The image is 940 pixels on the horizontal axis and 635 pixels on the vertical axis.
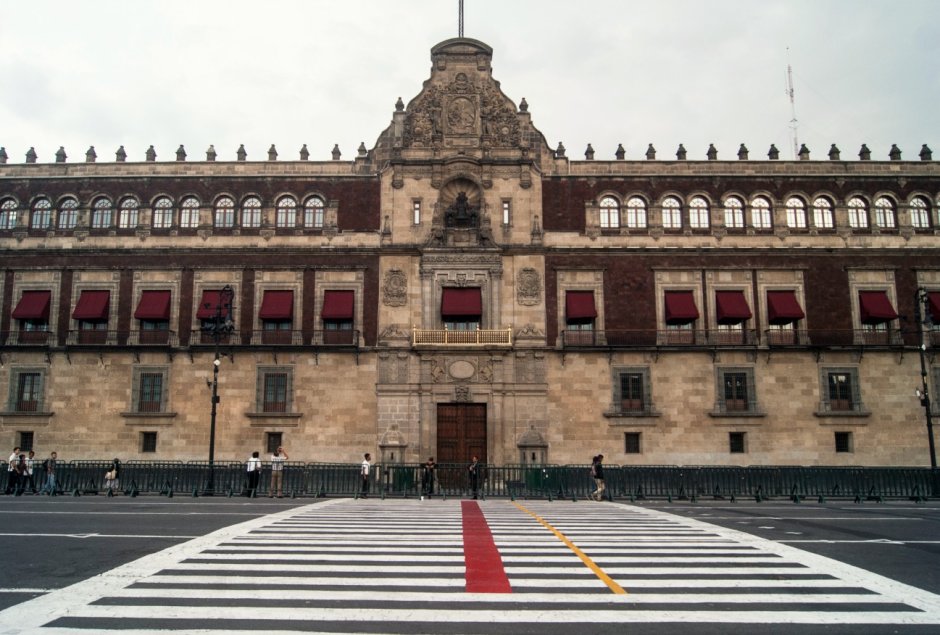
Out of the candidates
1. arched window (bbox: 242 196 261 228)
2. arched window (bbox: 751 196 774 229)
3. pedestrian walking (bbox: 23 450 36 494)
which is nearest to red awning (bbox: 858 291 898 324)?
arched window (bbox: 751 196 774 229)

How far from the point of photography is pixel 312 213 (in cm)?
3831

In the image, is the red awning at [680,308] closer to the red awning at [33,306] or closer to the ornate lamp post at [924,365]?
the ornate lamp post at [924,365]

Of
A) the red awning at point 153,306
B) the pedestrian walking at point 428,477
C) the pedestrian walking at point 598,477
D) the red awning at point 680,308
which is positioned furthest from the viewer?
the red awning at point 153,306

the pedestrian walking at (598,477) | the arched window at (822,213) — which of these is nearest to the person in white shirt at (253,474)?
the pedestrian walking at (598,477)

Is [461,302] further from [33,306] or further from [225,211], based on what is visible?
[33,306]

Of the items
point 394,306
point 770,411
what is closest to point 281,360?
point 394,306

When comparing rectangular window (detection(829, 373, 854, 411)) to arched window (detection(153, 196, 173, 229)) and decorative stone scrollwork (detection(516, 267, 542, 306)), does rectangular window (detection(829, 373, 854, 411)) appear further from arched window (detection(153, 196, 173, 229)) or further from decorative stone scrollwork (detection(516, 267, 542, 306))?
arched window (detection(153, 196, 173, 229))

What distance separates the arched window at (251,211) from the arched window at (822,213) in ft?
96.9

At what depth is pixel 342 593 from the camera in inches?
360

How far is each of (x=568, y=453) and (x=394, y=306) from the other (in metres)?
11.4

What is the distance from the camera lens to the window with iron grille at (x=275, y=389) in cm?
3622

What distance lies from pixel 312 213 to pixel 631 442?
20.3 m

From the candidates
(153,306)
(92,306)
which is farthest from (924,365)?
(92,306)

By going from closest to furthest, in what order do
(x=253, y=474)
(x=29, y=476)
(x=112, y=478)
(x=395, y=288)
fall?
(x=253, y=474)
(x=112, y=478)
(x=29, y=476)
(x=395, y=288)
